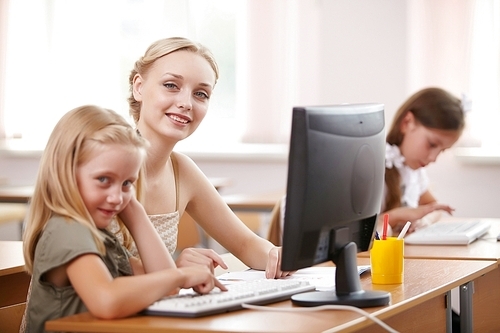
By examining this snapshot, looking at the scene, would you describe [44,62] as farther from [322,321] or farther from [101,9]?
[322,321]

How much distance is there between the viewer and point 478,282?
2590 millimetres

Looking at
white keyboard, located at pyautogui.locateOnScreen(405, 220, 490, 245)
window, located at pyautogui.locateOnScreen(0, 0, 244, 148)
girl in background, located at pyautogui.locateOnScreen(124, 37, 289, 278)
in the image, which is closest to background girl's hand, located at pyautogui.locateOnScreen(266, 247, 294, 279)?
girl in background, located at pyautogui.locateOnScreen(124, 37, 289, 278)

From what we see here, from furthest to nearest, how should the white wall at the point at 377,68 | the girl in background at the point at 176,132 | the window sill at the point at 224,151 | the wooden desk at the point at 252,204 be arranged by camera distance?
1. the window sill at the point at 224,151
2. the white wall at the point at 377,68
3. the wooden desk at the point at 252,204
4. the girl in background at the point at 176,132

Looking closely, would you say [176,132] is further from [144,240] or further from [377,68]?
[377,68]

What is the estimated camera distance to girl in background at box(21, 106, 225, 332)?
151cm

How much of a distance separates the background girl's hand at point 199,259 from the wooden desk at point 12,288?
0.47 meters

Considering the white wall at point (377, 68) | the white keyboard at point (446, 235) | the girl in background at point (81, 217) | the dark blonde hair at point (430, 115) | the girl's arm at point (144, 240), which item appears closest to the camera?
the girl in background at point (81, 217)

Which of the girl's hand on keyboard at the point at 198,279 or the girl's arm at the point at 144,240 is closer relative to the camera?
the girl's hand on keyboard at the point at 198,279

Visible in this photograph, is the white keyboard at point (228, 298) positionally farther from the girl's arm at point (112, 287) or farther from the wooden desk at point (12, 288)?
the wooden desk at point (12, 288)

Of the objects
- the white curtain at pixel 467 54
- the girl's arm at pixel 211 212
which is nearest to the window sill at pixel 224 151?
the white curtain at pixel 467 54

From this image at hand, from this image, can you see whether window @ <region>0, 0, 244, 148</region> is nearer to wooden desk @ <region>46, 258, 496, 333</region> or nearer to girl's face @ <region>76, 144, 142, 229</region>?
wooden desk @ <region>46, 258, 496, 333</region>

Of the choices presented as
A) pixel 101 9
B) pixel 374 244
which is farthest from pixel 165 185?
pixel 101 9

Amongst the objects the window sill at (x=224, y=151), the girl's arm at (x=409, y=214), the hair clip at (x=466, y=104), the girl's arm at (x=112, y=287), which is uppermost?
the hair clip at (x=466, y=104)

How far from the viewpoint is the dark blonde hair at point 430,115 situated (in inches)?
133
